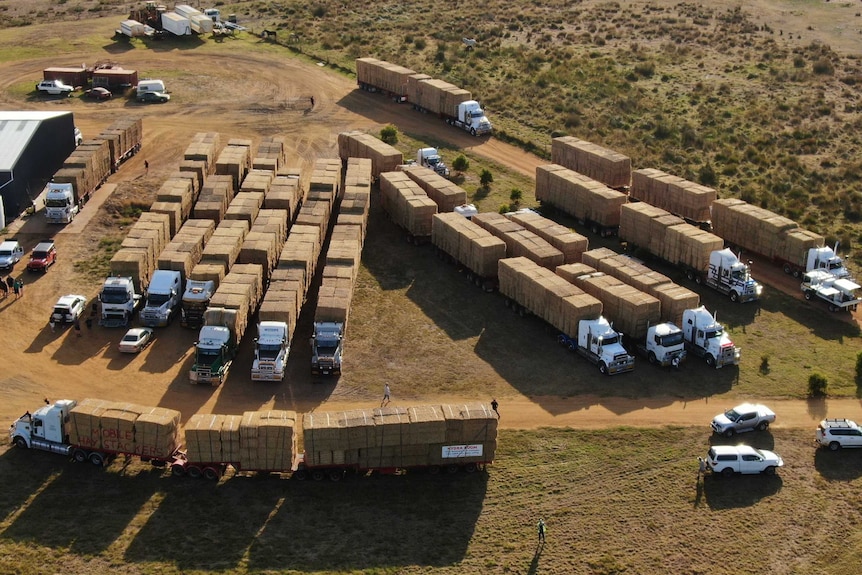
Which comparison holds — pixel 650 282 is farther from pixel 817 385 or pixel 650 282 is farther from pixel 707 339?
pixel 817 385

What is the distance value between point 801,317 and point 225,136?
5070cm

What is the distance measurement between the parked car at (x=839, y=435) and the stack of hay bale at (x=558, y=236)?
19.7 metres

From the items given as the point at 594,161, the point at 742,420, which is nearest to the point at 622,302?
the point at 742,420

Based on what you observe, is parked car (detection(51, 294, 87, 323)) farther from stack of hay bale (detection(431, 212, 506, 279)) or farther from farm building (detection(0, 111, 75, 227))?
stack of hay bale (detection(431, 212, 506, 279))

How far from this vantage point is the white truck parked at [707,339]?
164 feet

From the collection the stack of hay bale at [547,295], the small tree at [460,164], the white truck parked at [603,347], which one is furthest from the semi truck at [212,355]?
the small tree at [460,164]

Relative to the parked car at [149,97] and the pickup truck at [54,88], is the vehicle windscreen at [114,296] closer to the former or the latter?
the parked car at [149,97]

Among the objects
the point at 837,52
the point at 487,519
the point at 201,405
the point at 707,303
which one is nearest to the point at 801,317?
the point at 707,303

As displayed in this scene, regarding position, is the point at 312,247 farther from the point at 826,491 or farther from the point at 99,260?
→ the point at 826,491

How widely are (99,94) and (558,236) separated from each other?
5307cm

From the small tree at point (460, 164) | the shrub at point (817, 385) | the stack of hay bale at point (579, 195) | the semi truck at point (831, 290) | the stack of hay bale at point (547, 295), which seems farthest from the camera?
the small tree at point (460, 164)

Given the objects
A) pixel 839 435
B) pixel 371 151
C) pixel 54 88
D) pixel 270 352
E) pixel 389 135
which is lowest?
pixel 839 435

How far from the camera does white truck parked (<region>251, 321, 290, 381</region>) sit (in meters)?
47.6

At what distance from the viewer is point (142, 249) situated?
5578 centimetres
